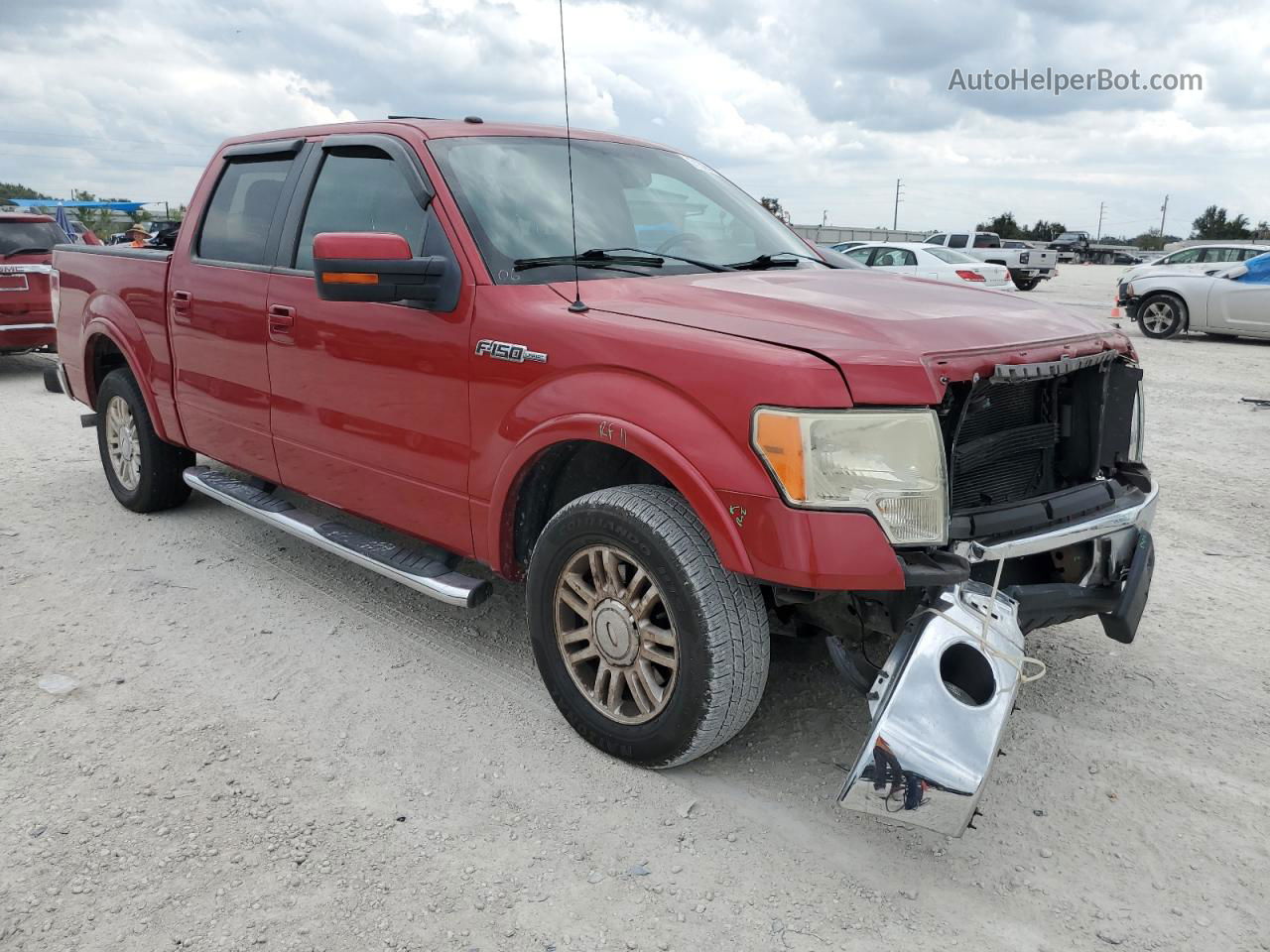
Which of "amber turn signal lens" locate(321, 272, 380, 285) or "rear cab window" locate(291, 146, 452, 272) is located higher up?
"rear cab window" locate(291, 146, 452, 272)

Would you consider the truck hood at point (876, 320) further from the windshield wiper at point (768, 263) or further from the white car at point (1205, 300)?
the white car at point (1205, 300)

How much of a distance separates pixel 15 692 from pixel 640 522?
2443 millimetres

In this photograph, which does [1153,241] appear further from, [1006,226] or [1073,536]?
[1073,536]

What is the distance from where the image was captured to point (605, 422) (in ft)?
9.18

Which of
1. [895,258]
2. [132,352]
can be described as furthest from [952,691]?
[895,258]

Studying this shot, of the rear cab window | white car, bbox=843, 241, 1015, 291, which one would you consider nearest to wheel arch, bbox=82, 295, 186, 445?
the rear cab window

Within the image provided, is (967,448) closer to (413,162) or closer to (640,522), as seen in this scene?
(640,522)

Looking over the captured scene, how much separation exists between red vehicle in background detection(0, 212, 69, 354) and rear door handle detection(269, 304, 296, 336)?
26.2 ft

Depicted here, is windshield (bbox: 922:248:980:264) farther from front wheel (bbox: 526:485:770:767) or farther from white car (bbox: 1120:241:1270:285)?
front wheel (bbox: 526:485:770:767)

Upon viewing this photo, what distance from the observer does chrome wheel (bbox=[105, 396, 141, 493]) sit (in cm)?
549

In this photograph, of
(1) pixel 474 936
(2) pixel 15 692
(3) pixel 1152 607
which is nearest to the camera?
(1) pixel 474 936

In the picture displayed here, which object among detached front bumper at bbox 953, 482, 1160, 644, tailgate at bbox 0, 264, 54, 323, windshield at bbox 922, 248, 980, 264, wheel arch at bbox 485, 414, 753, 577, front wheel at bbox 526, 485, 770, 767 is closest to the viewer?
wheel arch at bbox 485, 414, 753, 577

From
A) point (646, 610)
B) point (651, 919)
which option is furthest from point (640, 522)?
point (651, 919)

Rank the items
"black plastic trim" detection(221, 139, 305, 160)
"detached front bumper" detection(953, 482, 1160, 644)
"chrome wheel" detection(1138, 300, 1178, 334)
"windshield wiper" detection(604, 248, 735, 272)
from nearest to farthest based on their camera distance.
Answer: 1. "detached front bumper" detection(953, 482, 1160, 644)
2. "windshield wiper" detection(604, 248, 735, 272)
3. "black plastic trim" detection(221, 139, 305, 160)
4. "chrome wheel" detection(1138, 300, 1178, 334)
